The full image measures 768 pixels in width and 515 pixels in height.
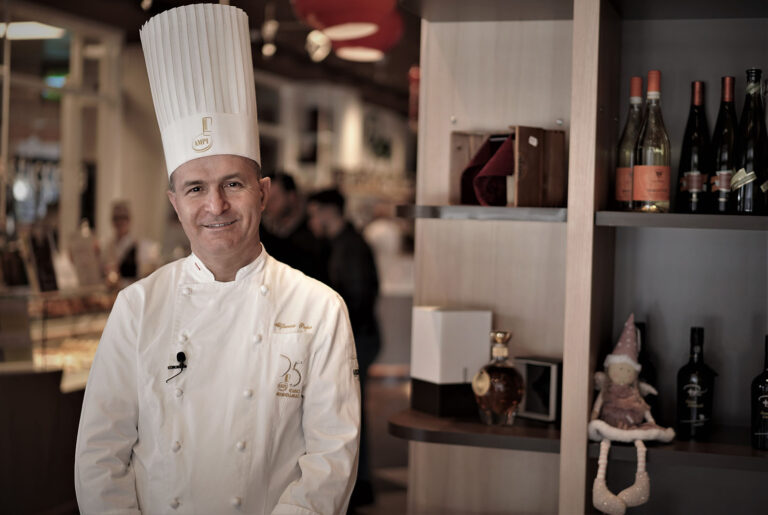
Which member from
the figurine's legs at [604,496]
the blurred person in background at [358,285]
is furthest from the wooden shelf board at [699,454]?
the blurred person in background at [358,285]

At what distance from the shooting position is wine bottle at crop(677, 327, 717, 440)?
223cm

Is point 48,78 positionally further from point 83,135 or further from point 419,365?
point 419,365

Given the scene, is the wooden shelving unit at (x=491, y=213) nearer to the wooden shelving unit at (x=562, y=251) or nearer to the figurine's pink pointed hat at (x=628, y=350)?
the wooden shelving unit at (x=562, y=251)

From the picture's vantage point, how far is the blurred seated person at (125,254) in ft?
15.8

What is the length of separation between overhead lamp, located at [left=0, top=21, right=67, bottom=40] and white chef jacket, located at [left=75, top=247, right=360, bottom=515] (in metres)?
4.37

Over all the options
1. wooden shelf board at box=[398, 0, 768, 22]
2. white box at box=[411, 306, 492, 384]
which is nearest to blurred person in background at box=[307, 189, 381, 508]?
white box at box=[411, 306, 492, 384]

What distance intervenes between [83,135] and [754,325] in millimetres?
5715

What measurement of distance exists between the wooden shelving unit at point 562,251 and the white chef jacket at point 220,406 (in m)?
0.52

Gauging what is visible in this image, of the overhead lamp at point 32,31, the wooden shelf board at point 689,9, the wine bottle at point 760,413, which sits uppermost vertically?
the overhead lamp at point 32,31

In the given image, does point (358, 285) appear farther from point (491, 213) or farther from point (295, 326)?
point (295, 326)

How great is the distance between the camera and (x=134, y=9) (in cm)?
626

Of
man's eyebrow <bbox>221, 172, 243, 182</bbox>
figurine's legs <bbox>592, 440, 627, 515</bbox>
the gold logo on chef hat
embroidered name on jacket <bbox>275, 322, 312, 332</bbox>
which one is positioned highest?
the gold logo on chef hat

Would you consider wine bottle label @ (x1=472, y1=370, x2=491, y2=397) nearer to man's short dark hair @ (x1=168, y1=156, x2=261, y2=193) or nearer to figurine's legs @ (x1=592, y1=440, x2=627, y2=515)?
figurine's legs @ (x1=592, y1=440, x2=627, y2=515)

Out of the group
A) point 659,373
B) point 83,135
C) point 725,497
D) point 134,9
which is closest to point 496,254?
point 659,373
